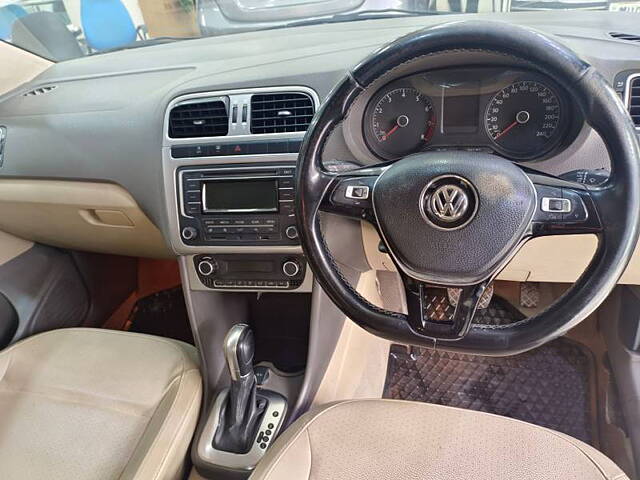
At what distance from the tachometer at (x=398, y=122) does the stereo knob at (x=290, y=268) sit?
30 cm

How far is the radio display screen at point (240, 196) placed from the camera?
1.03 m

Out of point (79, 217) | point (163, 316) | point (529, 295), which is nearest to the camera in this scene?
point (79, 217)

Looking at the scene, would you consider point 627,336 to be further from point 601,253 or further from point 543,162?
point 601,253

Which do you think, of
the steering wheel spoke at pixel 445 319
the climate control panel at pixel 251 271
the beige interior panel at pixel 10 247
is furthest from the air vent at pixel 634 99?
the beige interior panel at pixel 10 247

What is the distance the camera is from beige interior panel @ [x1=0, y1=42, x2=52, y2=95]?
1.40 meters

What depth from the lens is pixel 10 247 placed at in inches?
60.9

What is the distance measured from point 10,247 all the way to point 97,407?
2.41 feet

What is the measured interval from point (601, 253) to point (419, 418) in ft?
1.39

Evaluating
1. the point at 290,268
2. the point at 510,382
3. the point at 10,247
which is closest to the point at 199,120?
the point at 290,268

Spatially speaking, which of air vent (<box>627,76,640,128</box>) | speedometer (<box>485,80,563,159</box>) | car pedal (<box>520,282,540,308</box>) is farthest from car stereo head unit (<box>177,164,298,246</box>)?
car pedal (<box>520,282,540,308</box>)

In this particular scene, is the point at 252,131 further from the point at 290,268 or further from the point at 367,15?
the point at 367,15

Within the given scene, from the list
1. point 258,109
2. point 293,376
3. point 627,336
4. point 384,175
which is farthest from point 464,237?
point 627,336

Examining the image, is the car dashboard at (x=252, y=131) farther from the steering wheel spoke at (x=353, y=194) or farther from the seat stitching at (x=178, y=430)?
the seat stitching at (x=178, y=430)

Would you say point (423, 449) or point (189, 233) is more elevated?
point (189, 233)
